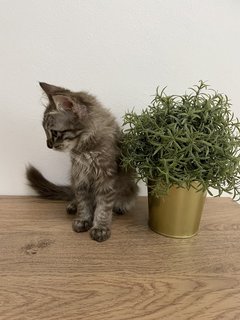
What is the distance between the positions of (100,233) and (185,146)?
29cm

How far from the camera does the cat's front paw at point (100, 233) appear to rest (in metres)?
0.78

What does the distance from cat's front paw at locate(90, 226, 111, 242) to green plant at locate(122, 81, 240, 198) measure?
16 centimetres

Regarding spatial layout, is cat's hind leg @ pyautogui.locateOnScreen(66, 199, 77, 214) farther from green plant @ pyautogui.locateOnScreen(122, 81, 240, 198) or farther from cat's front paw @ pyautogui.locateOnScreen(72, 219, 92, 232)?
green plant @ pyautogui.locateOnScreen(122, 81, 240, 198)

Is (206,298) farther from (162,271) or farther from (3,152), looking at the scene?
(3,152)

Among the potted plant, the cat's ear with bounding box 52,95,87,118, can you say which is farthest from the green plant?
the cat's ear with bounding box 52,95,87,118

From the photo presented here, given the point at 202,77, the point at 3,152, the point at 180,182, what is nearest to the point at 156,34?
the point at 202,77

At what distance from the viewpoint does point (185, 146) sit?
714mm

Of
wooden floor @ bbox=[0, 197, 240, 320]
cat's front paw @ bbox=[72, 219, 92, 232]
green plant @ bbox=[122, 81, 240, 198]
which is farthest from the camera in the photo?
cat's front paw @ bbox=[72, 219, 92, 232]

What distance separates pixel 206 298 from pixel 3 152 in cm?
72

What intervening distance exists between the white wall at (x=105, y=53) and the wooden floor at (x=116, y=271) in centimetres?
29

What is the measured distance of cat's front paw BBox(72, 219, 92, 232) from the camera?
826 mm

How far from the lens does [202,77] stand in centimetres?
101

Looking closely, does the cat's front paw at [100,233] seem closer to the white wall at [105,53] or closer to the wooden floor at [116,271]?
the wooden floor at [116,271]

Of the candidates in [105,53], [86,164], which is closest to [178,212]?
[86,164]
